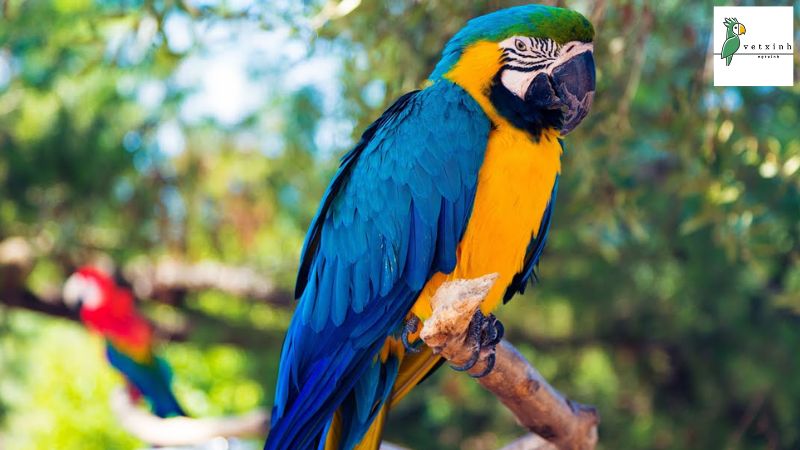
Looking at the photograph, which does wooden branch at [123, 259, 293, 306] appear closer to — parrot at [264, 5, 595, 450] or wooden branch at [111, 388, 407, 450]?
wooden branch at [111, 388, 407, 450]

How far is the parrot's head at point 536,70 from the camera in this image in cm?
163

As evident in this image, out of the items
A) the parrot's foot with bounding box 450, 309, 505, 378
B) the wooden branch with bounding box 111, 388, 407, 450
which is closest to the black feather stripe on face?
the parrot's foot with bounding box 450, 309, 505, 378

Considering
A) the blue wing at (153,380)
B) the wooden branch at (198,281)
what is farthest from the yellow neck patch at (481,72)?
the wooden branch at (198,281)

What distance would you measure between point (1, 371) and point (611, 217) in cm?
317

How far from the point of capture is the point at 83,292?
3.42 m

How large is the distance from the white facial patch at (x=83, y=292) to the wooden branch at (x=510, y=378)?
2035mm

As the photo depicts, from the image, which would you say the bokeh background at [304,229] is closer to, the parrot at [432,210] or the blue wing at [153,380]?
the blue wing at [153,380]

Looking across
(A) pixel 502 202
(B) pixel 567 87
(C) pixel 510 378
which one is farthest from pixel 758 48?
(C) pixel 510 378

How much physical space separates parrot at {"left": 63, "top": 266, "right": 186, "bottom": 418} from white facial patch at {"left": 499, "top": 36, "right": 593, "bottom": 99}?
1992 millimetres

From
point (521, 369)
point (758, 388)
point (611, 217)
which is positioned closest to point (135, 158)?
point (611, 217)

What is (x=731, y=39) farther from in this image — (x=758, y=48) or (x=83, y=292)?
(x=83, y=292)

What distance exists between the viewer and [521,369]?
65.4 inches

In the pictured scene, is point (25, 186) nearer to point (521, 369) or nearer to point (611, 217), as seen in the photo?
point (611, 217)

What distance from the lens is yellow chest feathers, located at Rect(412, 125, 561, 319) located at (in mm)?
1623
